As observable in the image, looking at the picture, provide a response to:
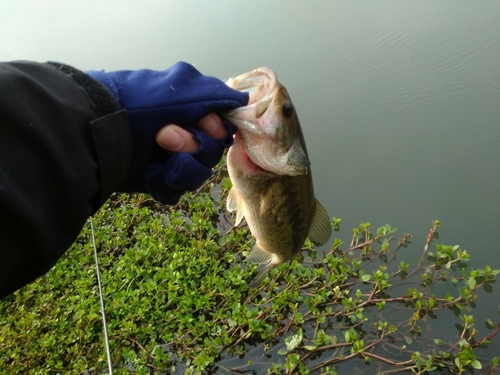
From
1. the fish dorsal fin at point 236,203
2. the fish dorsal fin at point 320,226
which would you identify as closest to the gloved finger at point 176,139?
the fish dorsal fin at point 236,203

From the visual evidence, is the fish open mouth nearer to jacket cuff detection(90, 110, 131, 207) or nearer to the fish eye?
the fish eye

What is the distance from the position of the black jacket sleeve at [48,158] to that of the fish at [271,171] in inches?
19.4

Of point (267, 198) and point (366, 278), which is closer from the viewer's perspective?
point (267, 198)

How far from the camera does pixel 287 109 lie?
1.54m

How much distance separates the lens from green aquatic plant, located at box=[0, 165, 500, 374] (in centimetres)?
256

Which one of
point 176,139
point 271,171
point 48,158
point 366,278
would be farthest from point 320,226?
point 48,158

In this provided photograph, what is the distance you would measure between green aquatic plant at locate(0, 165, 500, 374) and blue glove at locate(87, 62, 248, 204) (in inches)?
63.0

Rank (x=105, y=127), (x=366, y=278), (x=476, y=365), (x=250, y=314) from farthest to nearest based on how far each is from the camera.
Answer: (x=366, y=278), (x=250, y=314), (x=476, y=365), (x=105, y=127)

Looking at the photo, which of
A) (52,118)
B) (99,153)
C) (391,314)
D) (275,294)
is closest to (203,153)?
(99,153)

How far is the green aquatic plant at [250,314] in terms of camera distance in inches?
101

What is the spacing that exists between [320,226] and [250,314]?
36.7 inches

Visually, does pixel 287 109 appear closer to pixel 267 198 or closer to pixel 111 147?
pixel 267 198

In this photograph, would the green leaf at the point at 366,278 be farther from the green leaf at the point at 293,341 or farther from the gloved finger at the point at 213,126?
the gloved finger at the point at 213,126

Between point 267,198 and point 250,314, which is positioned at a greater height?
point 267,198
